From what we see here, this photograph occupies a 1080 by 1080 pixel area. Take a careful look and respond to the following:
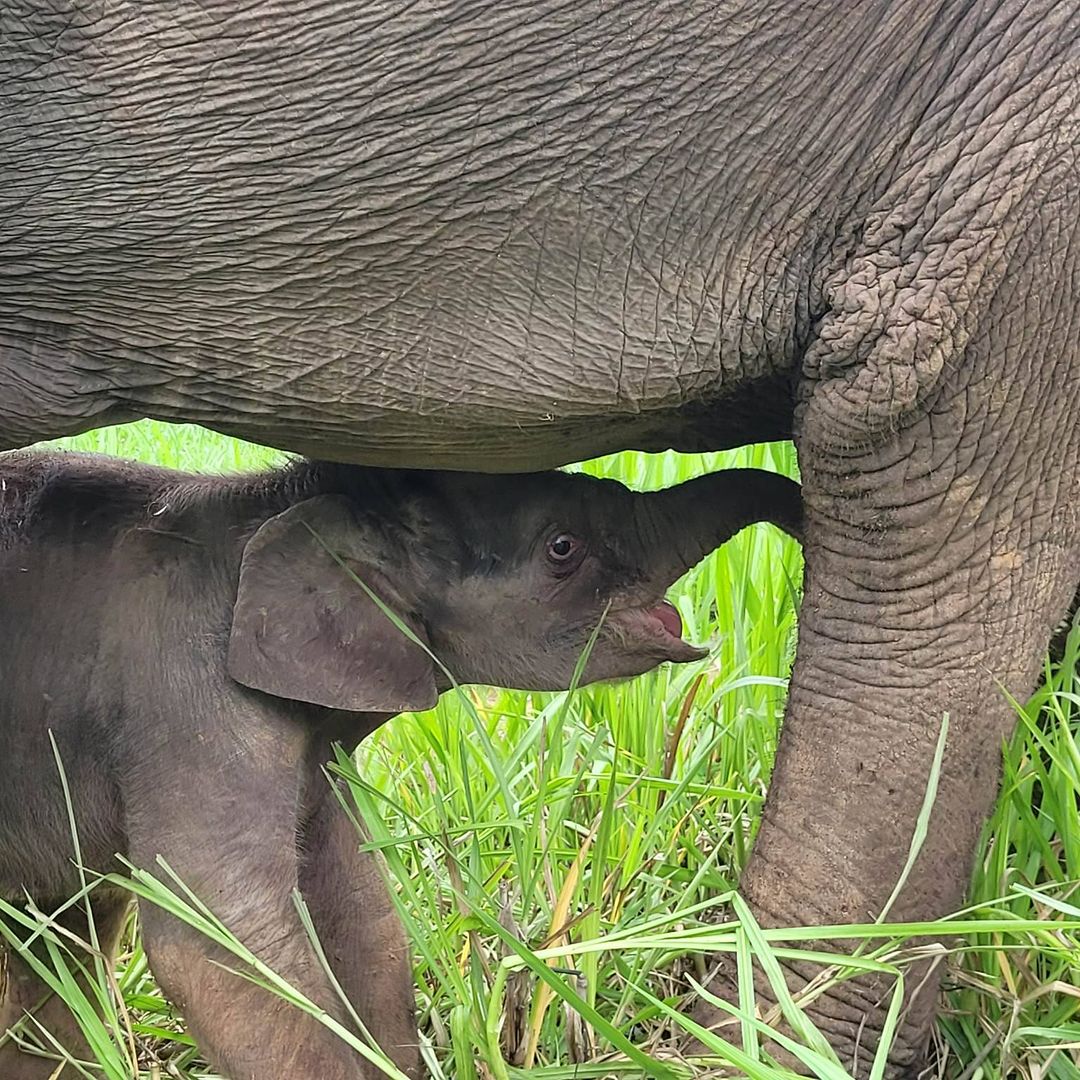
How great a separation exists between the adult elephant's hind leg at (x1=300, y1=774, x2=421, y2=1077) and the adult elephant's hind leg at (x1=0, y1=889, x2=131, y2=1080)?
33 centimetres

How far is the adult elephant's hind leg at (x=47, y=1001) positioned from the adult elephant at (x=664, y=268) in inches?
35.2

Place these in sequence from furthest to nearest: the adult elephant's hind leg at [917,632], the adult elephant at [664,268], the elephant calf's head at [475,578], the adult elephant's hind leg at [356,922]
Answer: the adult elephant's hind leg at [356,922] < the elephant calf's head at [475,578] < the adult elephant's hind leg at [917,632] < the adult elephant at [664,268]

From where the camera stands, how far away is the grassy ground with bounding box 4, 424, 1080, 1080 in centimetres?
230

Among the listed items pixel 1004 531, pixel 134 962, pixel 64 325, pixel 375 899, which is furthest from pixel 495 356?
pixel 134 962

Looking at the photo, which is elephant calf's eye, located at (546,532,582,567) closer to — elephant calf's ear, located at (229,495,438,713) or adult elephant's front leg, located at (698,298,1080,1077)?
elephant calf's ear, located at (229,495,438,713)

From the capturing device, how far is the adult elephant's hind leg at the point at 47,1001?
289 cm

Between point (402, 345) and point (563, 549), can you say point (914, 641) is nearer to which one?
point (563, 549)

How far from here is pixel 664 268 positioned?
237 cm

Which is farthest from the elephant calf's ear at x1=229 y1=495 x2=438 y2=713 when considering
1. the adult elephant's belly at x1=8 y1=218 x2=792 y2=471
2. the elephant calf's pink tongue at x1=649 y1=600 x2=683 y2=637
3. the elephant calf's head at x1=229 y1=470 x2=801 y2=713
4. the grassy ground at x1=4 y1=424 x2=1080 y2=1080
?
the elephant calf's pink tongue at x1=649 y1=600 x2=683 y2=637

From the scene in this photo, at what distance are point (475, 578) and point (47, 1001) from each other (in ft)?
3.39

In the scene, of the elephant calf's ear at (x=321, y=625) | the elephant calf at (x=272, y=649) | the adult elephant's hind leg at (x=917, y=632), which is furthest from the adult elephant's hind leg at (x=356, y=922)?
the adult elephant's hind leg at (x=917, y=632)

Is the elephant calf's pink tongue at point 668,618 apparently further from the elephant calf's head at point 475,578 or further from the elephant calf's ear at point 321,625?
the elephant calf's ear at point 321,625

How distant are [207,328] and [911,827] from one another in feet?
3.80

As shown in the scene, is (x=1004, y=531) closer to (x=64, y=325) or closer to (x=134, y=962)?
(x=64, y=325)
